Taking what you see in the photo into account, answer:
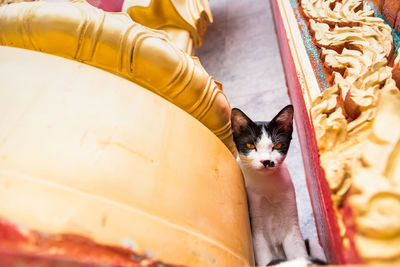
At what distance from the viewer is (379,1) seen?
1.18 m

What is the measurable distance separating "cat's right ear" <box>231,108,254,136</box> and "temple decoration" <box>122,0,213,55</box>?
71cm

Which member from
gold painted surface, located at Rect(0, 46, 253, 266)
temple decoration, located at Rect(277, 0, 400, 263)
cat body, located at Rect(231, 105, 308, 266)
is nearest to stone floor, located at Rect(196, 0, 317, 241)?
cat body, located at Rect(231, 105, 308, 266)

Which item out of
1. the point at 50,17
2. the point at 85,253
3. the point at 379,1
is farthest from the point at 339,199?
the point at 379,1

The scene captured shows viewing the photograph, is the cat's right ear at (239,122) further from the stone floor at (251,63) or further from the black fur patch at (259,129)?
the stone floor at (251,63)

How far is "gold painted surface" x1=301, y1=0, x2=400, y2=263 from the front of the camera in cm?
32

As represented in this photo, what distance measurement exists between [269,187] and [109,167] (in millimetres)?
595

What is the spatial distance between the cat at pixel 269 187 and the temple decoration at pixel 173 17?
2.63 ft

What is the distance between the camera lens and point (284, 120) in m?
0.98

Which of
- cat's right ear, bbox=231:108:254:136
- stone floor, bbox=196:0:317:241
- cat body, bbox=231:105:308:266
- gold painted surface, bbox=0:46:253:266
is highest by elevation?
gold painted surface, bbox=0:46:253:266

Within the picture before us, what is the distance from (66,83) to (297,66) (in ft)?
2.43

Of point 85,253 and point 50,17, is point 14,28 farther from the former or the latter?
point 85,253

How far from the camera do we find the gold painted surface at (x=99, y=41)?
726 millimetres

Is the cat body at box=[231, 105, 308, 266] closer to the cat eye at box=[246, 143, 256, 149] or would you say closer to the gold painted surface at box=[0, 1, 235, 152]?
the cat eye at box=[246, 143, 256, 149]

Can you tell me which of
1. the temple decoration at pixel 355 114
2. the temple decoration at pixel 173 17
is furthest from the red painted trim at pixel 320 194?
the temple decoration at pixel 173 17
